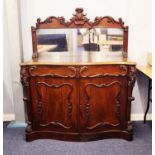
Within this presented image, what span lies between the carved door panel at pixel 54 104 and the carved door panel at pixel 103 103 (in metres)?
0.11

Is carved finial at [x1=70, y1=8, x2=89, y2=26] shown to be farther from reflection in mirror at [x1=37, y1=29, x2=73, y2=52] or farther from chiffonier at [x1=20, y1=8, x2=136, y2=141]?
reflection in mirror at [x1=37, y1=29, x2=73, y2=52]

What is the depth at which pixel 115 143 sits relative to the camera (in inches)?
94.9

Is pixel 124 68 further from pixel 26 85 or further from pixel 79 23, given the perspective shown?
pixel 26 85

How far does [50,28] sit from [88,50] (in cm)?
54

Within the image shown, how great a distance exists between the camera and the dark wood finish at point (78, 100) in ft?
7.53

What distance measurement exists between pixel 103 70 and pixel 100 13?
0.78 m

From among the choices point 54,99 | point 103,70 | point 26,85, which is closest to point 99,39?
point 103,70

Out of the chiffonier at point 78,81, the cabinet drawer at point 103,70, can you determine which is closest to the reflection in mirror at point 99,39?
the chiffonier at point 78,81

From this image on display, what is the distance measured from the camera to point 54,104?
238cm

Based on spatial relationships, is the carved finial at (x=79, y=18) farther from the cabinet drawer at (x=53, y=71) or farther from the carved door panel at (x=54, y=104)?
the carved door panel at (x=54, y=104)

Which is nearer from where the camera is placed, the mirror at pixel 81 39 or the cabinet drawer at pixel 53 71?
the cabinet drawer at pixel 53 71

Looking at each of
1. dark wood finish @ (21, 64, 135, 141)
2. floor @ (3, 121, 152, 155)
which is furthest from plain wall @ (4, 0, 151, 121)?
floor @ (3, 121, 152, 155)

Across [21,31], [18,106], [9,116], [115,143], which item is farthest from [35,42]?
[115,143]

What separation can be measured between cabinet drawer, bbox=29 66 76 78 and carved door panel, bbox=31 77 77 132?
0.05m
